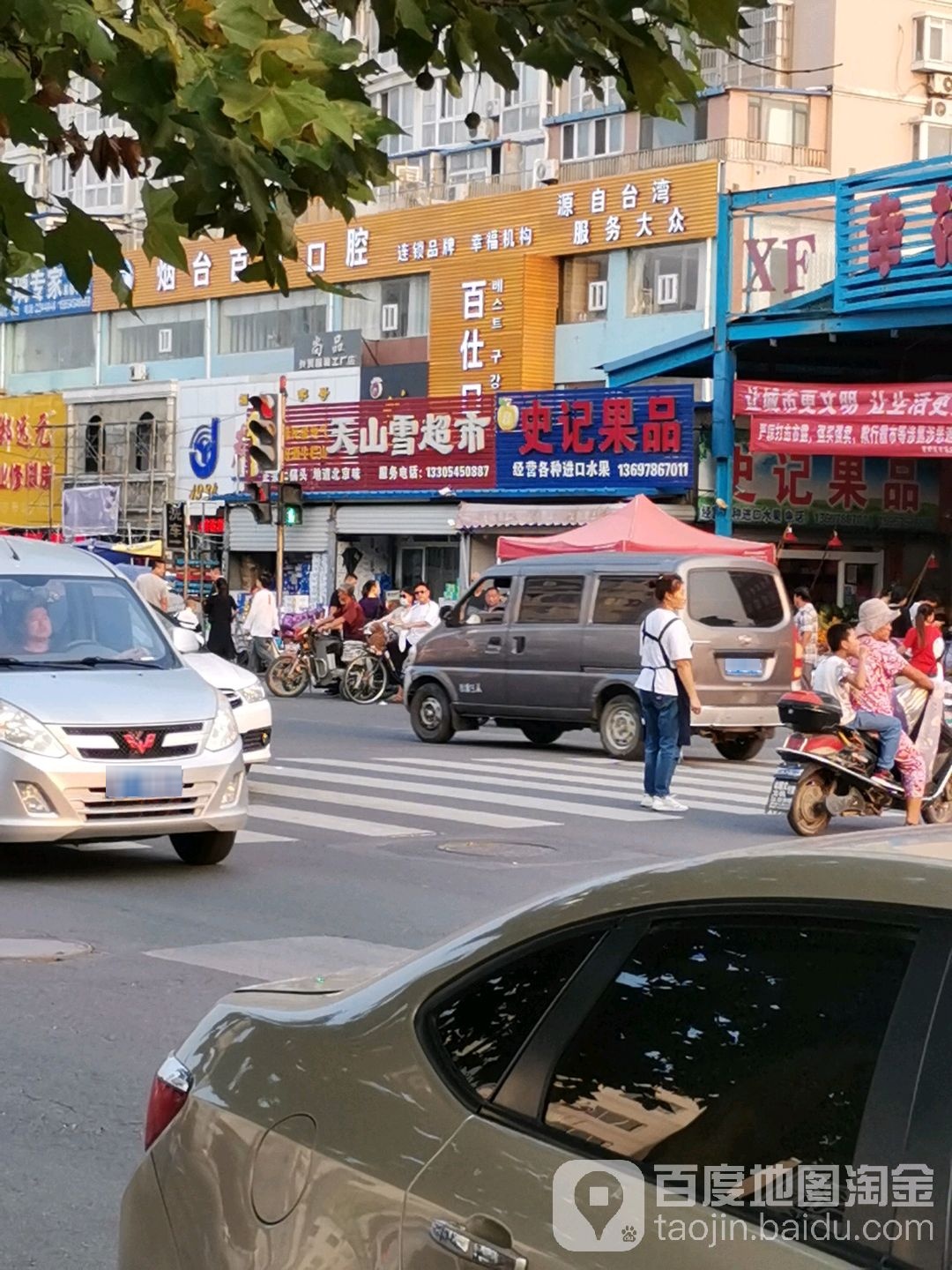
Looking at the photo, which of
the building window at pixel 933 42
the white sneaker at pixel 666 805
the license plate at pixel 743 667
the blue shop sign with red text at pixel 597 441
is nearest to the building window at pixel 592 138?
the building window at pixel 933 42

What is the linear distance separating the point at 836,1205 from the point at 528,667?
59.8 ft

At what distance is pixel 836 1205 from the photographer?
2488mm

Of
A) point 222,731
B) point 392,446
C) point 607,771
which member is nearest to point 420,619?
point 607,771

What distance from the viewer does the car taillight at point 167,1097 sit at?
3588 mm

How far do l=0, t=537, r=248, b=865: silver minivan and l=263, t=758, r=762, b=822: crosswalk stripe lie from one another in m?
4.12

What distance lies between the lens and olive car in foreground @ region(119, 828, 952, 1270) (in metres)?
2.53

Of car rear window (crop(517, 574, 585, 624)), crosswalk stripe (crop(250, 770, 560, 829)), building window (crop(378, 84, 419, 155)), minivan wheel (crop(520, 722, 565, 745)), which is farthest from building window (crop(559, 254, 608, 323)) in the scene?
crosswalk stripe (crop(250, 770, 560, 829))

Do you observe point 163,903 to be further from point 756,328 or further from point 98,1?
point 756,328

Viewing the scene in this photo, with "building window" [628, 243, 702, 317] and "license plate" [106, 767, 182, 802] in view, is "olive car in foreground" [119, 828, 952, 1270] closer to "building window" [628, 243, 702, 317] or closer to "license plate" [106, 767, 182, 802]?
"license plate" [106, 767, 182, 802]

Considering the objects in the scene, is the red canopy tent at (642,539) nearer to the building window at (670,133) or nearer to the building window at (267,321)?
the building window at (670,133)

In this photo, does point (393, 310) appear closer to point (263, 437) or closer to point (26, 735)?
point (263, 437)

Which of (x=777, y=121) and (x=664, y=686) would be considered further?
(x=777, y=121)

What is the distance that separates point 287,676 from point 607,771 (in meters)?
11.4

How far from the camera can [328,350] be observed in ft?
151
